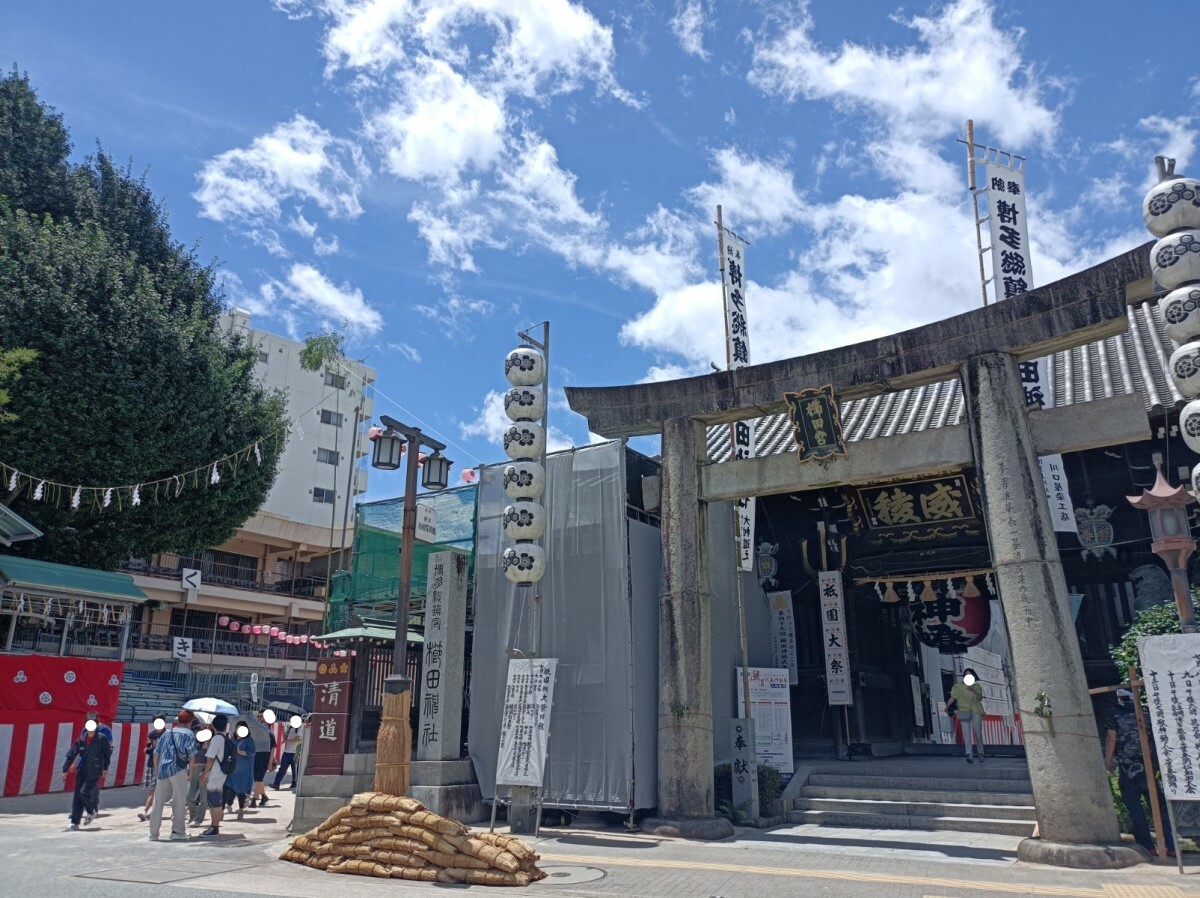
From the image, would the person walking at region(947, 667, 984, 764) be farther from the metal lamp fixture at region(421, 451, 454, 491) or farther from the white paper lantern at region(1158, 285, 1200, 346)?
the metal lamp fixture at region(421, 451, 454, 491)

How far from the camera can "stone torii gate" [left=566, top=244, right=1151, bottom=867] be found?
1042 cm

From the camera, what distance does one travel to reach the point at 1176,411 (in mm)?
14273

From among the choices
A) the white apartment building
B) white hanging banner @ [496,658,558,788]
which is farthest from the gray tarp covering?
the white apartment building

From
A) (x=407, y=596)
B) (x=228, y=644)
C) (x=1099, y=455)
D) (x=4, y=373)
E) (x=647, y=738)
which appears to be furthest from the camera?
(x=228, y=644)

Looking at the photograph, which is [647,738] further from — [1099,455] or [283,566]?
[283,566]

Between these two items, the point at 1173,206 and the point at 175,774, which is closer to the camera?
the point at 1173,206

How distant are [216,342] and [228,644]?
861 inches

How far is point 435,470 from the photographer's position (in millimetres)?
13523

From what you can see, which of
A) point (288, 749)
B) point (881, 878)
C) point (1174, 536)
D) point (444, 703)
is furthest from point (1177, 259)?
point (288, 749)

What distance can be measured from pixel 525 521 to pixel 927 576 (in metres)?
9.35

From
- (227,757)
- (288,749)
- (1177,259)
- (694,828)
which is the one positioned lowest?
(694,828)

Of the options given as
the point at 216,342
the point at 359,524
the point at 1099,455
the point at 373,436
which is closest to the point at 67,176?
the point at 216,342

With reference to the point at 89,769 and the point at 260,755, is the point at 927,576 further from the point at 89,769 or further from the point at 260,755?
the point at 89,769

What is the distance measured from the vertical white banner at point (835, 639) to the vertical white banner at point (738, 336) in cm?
187
